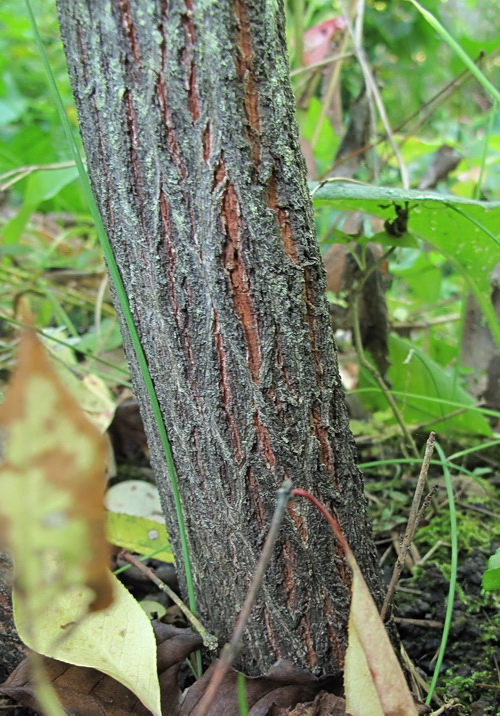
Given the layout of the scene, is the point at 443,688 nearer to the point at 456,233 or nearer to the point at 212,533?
the point at 212,533

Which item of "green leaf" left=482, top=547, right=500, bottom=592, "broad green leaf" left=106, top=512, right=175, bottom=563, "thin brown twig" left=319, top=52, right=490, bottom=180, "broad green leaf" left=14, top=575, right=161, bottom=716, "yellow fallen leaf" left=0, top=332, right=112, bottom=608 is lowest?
"broad green leaf" left=106, top=512, right=175, bottom=563

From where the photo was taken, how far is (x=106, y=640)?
60 centimetres

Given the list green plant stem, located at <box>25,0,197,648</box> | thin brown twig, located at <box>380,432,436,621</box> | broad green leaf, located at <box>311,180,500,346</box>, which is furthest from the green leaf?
broad green leaf, located at <box>311,180,500,346</box>

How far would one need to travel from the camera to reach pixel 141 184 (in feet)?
1.84

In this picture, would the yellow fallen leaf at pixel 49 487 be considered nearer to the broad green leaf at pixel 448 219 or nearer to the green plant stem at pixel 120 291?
the green plant stem at pixel 120 291

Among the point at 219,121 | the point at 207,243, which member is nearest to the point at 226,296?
the point at 207,243

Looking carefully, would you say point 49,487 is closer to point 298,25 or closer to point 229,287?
point 229,287

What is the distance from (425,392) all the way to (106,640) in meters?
0.85

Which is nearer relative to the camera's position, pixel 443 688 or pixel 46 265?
pixel 443 688

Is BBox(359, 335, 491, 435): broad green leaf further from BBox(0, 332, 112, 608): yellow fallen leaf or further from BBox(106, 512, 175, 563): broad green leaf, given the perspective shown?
BBox(0, 332, 112, 608): yellow fallen leaf

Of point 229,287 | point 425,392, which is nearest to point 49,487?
point 229,287

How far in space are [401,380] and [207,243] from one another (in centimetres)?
82

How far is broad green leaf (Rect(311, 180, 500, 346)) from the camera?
0.81 meters

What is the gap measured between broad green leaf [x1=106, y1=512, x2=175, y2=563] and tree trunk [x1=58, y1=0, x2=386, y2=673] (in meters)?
0.25
